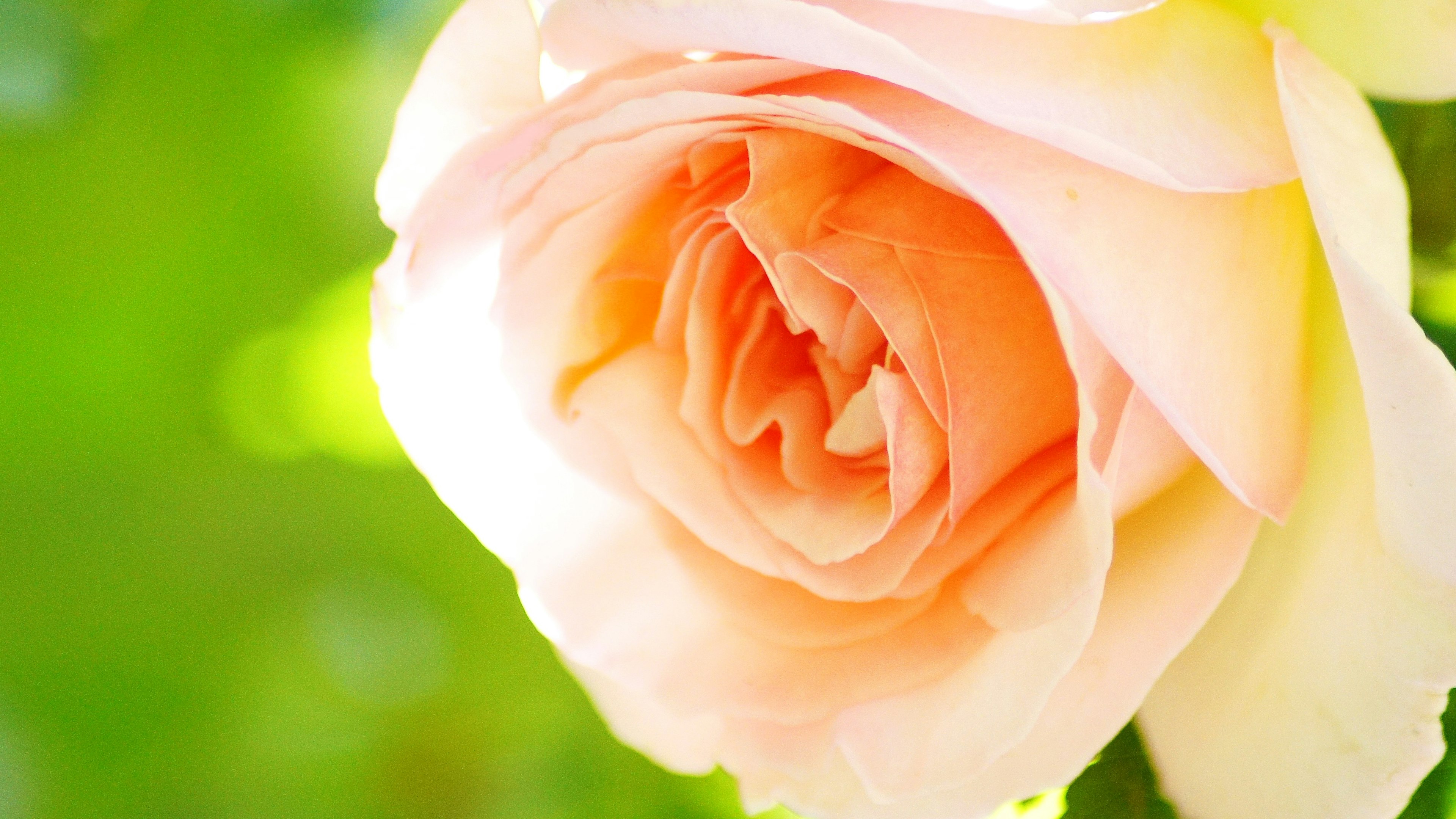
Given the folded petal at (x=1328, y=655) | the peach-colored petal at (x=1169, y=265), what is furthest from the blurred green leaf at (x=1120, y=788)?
the peach-colored petal at (x=1169, y=265)

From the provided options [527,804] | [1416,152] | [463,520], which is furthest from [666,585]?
[1416,152]

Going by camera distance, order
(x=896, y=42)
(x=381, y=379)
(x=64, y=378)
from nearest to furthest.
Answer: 1. (x=896, y=42)
2. (x=381, y=379)
3. (x=64, y=378)

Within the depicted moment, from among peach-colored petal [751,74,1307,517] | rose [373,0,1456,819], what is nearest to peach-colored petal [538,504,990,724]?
rose [373,0,1456,819]

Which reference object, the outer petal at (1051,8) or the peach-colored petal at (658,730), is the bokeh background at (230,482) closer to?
the peach-colored petal at (658,730)

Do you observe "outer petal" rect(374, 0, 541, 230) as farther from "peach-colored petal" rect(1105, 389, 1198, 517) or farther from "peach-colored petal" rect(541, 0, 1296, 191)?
"peach-colored petal" rect(1105, 389, 1198, 517)

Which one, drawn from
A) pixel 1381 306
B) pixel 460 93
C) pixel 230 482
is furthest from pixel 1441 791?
pixel 230 482

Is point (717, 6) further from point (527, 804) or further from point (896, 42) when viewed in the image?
point (527, 804)
